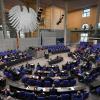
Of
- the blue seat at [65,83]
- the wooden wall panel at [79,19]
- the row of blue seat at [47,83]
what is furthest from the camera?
the wooden wall panel at [79,19]

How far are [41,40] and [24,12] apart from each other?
2158 centimetres

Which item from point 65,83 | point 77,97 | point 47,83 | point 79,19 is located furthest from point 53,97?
point 79,19

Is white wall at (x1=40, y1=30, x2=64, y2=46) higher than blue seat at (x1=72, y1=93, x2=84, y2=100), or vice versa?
white wall at (x1=40, y1=30, x2=64, y2=46)

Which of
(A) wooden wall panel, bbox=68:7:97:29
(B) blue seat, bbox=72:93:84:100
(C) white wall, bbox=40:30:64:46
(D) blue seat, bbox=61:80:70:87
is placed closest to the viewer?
(B) blue seat, bbox=72:93:84:100

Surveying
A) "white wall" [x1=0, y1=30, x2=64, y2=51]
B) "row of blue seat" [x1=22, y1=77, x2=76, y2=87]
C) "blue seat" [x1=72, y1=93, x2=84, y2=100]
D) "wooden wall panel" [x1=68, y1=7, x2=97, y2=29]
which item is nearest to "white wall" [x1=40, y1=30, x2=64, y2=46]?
"white wall" [x1=0, y1=30, x2=64, y2=51]

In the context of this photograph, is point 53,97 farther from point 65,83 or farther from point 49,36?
point 49,36

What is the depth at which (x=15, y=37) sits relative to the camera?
3400cm

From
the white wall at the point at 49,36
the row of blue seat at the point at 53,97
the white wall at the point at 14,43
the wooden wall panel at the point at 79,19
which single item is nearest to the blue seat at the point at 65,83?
the row of blue seat at the point at 53,97

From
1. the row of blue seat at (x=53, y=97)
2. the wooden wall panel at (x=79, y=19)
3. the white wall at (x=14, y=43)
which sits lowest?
the row of blue seat at (x=53, y=97)

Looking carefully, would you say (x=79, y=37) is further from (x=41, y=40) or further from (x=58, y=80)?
(x=58, y=80)

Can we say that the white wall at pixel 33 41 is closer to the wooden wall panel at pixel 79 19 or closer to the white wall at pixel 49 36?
the white wall at pixel 49 36

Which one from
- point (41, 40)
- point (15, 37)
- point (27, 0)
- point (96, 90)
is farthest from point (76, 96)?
point (41, 40)

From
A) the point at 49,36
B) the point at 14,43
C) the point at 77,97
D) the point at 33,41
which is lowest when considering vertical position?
the point at 77,97

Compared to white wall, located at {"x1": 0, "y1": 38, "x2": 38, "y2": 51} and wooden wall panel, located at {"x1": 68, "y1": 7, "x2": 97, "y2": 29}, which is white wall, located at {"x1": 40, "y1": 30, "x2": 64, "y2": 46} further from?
wooden wall panel, located at {"x1": 68, "y1": 7, "x2": 97, "y2": 29}
